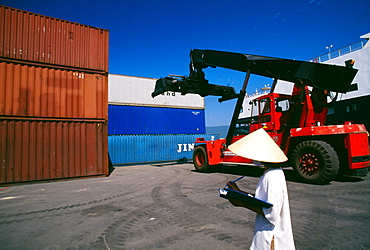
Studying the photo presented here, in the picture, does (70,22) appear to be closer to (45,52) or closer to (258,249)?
(45,52)

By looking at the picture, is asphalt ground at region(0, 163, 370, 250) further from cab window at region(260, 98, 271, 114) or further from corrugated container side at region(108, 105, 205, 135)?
corrugated container side at region(108, 105, 205, 135)

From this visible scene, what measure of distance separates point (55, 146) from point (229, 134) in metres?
7.68

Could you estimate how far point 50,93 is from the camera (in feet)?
31.7

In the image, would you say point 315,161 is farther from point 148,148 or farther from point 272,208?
point 148,148

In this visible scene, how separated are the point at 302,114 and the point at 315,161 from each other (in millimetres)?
1846

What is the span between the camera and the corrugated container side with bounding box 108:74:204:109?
18.8 m

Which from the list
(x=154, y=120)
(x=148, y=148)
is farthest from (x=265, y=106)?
(x=154, y=120)

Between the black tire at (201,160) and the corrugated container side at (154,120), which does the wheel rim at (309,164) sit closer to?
the black tire at (201,160)

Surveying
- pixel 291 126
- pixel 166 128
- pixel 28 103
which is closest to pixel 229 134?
pixel 291 126

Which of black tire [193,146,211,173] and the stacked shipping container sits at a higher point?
the stacked shipping container

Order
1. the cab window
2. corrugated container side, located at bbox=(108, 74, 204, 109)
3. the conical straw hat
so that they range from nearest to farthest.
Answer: the conical straw hat < the cab window < corrugated container side, located at bbox=(108, 74, 204, 109)

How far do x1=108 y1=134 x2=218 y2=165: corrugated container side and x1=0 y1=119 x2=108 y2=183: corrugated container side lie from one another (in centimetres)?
651

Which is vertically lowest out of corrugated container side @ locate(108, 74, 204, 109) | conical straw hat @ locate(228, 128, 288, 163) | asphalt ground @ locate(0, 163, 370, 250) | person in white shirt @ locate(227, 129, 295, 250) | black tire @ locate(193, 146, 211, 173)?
asphalt ground @ locate(0, 163, 370, 250)

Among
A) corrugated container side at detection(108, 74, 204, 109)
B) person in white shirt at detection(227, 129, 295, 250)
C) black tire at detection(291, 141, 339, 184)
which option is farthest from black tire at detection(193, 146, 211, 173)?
person in white shirt at detection(227, 129, 295, 250)
